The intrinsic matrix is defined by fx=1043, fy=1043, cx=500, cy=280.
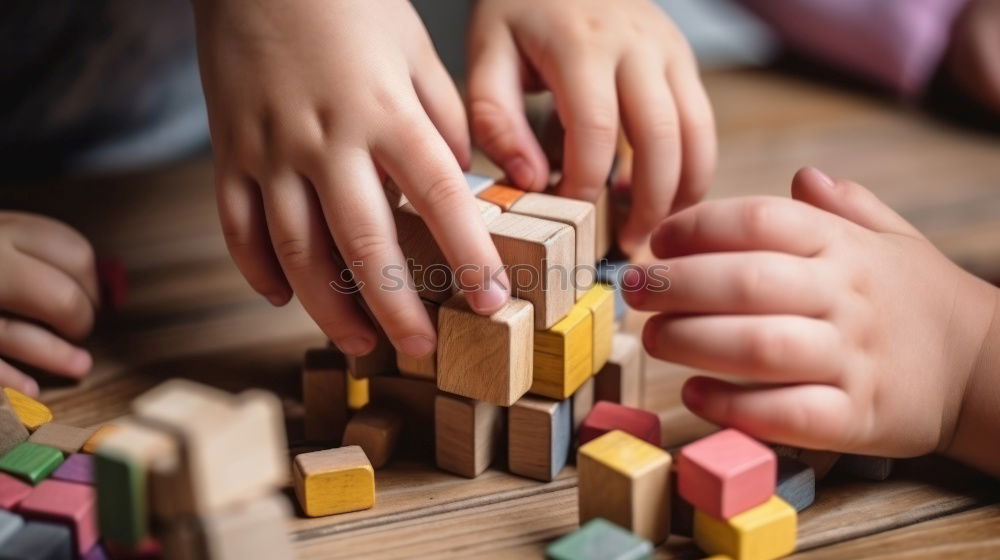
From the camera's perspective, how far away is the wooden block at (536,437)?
667mm

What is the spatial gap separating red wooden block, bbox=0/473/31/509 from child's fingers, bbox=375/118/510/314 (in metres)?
0.27

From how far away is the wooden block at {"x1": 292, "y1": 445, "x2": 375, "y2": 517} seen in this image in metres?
0.62

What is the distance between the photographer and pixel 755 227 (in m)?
0.64

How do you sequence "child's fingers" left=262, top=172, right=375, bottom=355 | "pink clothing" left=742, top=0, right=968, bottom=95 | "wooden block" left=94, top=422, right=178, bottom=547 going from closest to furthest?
1. "wooden block" left=94, top=422, right=178, bottom=547
2. "child's fingers" left=262, top=172, right=375, bottom=355
3. "pink clothing" left=742, top=0, right=968, bottom=95

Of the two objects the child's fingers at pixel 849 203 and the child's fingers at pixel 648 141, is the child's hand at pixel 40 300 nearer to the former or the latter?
the child's fingers at pixel 648 141

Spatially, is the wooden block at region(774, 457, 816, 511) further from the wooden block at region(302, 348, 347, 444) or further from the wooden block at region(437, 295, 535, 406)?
the wooden block at region(302, 348, 347, 444)

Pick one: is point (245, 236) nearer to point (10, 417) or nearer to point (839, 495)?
point (10, 417)

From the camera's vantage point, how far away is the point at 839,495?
0.65 m

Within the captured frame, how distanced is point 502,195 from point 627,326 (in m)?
0.21

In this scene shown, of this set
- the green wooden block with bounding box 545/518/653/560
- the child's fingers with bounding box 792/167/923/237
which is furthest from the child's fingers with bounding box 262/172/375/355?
the child's fingers with bounding box 792/167/923/237

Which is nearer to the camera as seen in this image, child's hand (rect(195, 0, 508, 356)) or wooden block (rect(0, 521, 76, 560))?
wooden block (rect(0, 521, 76, 560))

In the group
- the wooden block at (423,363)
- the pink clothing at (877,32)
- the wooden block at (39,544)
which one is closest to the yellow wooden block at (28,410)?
the wooden block at (39,544)

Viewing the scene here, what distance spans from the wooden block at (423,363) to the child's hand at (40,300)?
0.86 feet

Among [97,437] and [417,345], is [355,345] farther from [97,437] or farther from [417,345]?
Result: [97,437]
